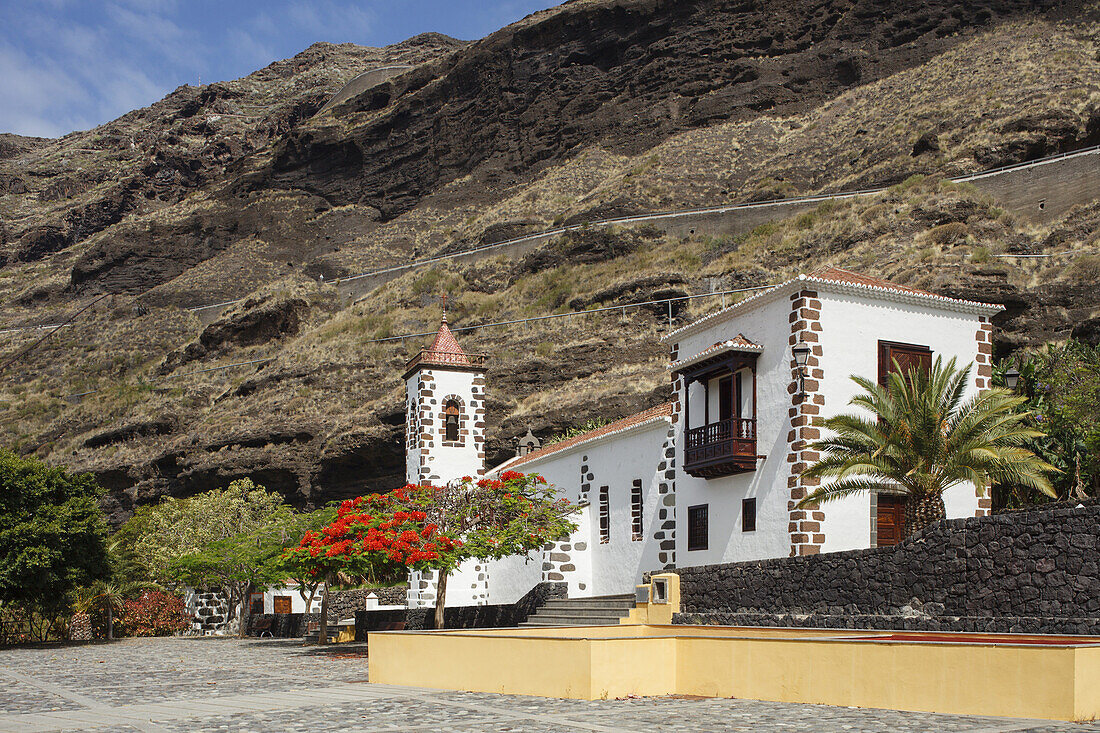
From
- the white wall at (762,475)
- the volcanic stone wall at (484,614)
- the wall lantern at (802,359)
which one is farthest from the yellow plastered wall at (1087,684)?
the volcanic stone wall at (484,614)

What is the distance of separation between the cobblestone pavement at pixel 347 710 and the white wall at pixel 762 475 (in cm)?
772

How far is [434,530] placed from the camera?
19547 mm

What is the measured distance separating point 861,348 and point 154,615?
27.4 metres

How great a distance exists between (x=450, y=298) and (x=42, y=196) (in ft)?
275

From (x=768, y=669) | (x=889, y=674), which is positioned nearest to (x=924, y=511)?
(x=768, y=669)

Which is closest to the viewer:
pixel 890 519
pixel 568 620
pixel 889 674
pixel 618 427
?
pixel 889 674

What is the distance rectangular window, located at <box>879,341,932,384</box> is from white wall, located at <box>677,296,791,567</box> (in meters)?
1.81

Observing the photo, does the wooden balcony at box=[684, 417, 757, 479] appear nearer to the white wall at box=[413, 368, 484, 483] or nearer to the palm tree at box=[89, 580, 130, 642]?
the white wall at box=[413, 368, 484, 483]

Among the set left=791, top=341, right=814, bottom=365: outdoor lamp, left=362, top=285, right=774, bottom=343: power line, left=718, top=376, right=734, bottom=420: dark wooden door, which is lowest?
left=718, top=376, right=734, bottom=420: dark wooden door

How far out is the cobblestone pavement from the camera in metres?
9.02

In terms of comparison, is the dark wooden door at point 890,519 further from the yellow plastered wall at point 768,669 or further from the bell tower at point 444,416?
the bell tower at point 444,416

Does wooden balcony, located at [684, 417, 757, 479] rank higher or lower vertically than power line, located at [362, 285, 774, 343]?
lower

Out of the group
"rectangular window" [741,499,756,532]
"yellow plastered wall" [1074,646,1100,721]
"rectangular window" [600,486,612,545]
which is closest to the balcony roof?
"rectangular window" [741,499,756,532]

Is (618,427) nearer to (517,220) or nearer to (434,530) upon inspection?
(434,530)
